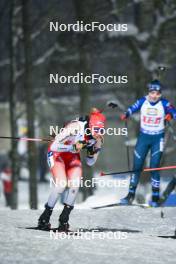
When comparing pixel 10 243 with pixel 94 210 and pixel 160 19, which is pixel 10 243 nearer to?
pixel 94 210

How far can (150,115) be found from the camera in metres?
13.0

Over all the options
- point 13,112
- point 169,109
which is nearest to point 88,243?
point 169,109

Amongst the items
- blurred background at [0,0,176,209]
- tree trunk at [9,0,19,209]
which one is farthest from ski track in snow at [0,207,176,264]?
tree trunk at [9,0,19,209]

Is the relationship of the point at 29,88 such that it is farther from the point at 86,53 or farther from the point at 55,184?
the point at 55,184

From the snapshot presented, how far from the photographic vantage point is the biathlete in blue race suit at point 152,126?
42.3 ft

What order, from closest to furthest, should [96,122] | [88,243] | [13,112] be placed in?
[88,243] < [96,122] < [13,112]

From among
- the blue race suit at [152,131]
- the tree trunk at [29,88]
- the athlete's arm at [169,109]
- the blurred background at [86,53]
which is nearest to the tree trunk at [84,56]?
the blurred background at [86,53]

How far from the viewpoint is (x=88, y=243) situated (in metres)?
9.93

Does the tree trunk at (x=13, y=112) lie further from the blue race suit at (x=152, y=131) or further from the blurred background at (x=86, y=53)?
the blue race suit at (x=152, y=131)

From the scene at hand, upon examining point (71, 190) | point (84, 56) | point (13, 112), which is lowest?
point (71, 190)

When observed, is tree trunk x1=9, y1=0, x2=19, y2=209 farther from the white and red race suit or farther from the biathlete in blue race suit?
the white and red race suit

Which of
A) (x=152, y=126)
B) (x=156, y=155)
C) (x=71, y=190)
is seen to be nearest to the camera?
(x=71, y=190)

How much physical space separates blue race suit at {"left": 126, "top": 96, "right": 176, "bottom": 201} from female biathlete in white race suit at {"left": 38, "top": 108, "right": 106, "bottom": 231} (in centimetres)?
221

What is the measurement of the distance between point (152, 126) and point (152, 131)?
0.10m
